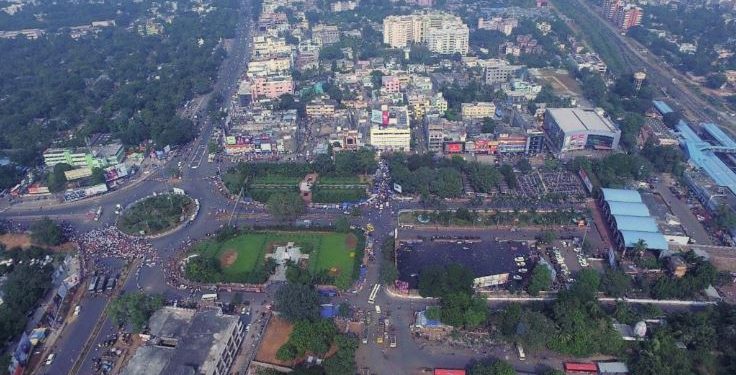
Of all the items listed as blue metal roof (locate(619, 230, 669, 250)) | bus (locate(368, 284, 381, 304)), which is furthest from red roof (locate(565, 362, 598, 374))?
bus (locate(368, 284, 381, 304))

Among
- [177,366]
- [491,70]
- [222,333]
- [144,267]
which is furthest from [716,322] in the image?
[491,70]

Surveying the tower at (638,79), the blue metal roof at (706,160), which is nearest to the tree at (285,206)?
the blue metal roof at (706,160)

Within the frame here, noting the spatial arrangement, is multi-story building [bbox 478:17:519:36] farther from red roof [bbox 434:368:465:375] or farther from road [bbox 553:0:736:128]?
red roof [bbox 434:368:465:375]

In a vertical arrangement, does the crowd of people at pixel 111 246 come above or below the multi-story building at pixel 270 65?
below

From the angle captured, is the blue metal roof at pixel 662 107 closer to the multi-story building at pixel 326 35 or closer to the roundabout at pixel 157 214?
the multi-story building at pixel 326 35

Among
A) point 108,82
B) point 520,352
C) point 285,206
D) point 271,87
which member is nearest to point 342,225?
point 285,206

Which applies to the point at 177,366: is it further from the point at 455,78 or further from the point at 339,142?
the point at 455,78

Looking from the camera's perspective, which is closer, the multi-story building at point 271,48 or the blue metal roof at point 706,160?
the blue metal roof at point 706,160
